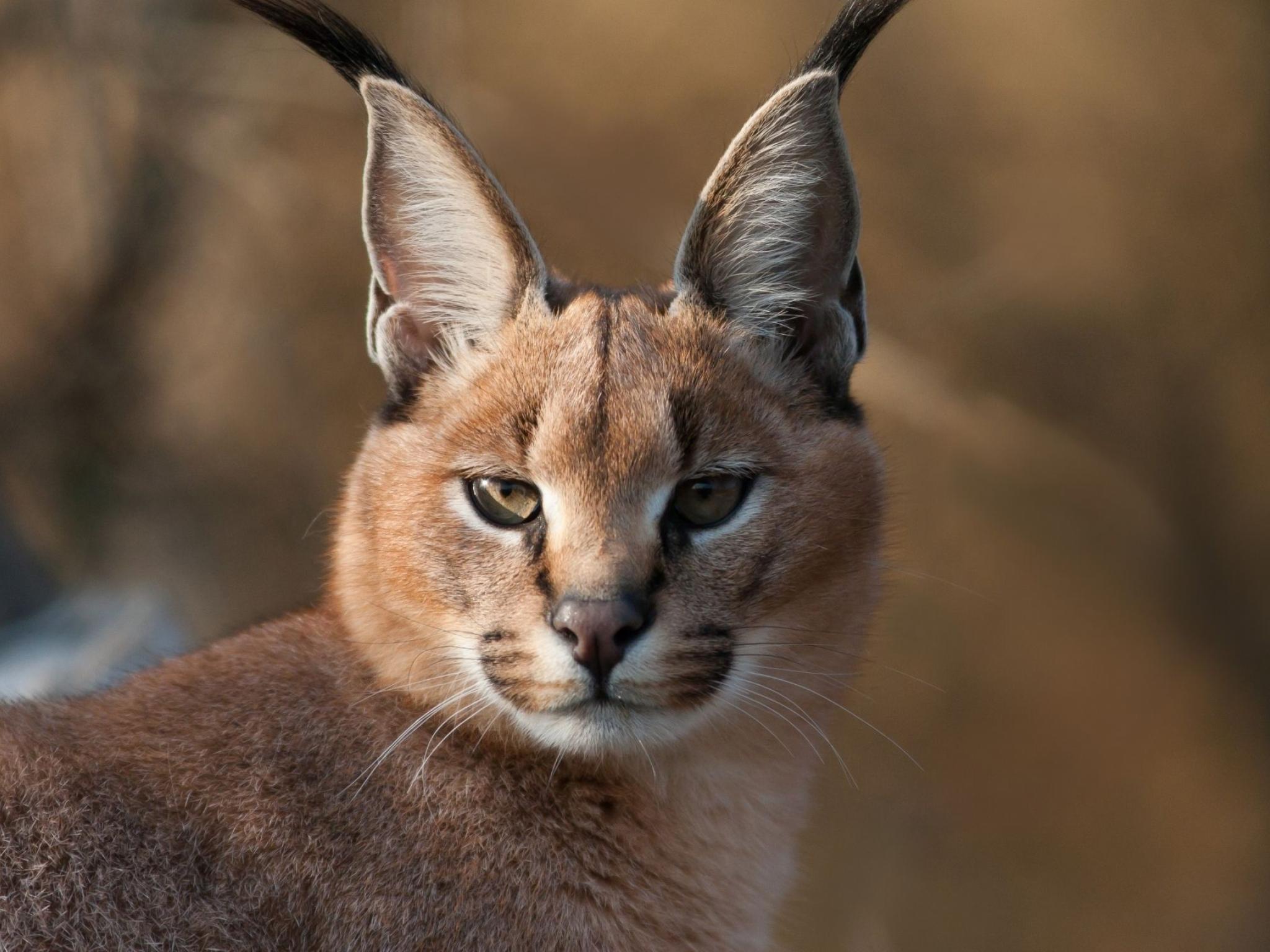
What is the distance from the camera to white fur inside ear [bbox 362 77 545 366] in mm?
3293

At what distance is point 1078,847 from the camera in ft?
21.3

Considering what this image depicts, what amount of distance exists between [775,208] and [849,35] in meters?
0.45

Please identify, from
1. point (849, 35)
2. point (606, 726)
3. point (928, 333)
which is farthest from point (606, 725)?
point (928, 333)

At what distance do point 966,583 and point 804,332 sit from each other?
138 inches

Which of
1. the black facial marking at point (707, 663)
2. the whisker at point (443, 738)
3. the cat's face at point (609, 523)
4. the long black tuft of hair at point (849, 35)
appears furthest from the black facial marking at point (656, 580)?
the long black tuft of hair at point (849, 35)

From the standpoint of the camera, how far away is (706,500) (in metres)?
3.11

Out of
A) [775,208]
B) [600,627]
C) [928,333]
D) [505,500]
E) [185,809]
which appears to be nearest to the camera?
[600,627]

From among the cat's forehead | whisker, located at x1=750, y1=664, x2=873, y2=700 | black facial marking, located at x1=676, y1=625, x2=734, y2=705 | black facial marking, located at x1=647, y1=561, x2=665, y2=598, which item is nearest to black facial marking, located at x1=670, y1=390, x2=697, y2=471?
the cat's forehead

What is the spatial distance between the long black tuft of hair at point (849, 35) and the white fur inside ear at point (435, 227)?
87cm

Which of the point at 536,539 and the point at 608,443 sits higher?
the point at 608,443

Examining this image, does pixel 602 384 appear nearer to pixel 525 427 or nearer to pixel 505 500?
pixel 525 427

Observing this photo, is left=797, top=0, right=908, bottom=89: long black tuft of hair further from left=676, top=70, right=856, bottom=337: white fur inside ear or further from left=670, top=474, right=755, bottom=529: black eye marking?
left=670, top=474, right=755, bottom=529: black eye marking

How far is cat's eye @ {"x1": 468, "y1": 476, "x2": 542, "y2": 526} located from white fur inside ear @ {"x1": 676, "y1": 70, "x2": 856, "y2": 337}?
0.72m

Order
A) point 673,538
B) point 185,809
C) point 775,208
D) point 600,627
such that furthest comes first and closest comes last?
point 775,208 → point 673,538 → point 185,809 → point 600,627
